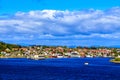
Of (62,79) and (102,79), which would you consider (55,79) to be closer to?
(62,79)

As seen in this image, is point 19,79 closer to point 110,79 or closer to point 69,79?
point 69,79

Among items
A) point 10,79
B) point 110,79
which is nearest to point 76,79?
point 110,79

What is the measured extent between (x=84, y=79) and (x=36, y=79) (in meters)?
11.4

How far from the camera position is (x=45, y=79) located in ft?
323

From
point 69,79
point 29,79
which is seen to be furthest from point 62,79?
point 29,79

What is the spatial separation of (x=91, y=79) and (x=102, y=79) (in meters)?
2.70

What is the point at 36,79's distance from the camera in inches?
3863

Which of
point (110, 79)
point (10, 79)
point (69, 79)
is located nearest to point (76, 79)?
point (69, 79)

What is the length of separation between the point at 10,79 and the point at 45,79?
26.2 ft

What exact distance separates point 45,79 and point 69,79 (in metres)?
5.62

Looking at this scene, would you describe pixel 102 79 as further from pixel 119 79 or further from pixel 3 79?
pixel 3 79

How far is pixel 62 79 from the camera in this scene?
3917 inches

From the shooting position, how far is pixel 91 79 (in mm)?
100188

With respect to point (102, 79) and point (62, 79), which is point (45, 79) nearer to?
point (62, 79)
